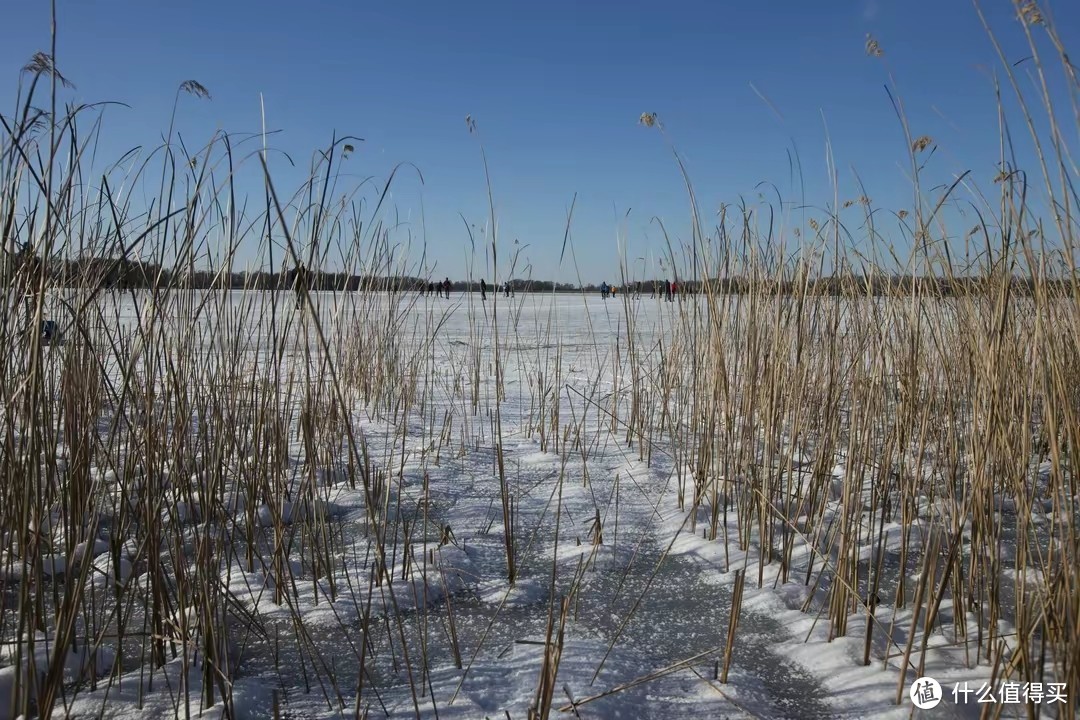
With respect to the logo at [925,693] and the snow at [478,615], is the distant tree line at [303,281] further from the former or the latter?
the logo at [925,693]

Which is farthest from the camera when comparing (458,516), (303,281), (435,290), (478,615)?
(435,290)

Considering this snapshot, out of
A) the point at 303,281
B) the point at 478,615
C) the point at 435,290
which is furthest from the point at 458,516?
the point at 435,290

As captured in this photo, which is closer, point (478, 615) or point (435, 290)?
point (478, 615)

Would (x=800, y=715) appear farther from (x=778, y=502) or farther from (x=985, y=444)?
(x=778, y=502)

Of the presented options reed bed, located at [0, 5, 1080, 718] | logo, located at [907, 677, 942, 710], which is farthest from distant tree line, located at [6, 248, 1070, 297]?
logo, located at [907, 677, 942, 710]

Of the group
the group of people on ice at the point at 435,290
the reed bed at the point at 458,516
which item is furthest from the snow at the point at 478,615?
the group of people on ice at the point at 435,290

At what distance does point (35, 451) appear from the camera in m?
0.94

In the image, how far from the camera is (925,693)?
103 centimetres

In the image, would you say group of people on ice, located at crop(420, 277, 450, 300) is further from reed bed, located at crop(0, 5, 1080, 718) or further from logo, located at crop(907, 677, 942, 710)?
logo, located at crop(907, 677, 942, 710)

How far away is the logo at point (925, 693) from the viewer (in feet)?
3.35

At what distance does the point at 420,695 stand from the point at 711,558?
86 cm

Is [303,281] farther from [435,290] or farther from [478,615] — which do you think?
[435,290]

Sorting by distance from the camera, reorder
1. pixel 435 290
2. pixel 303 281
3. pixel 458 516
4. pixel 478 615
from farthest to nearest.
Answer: pixel 435 290
pixel 458 516
pixel 478 615
pixel 303 281

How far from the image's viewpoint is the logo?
1021mm
